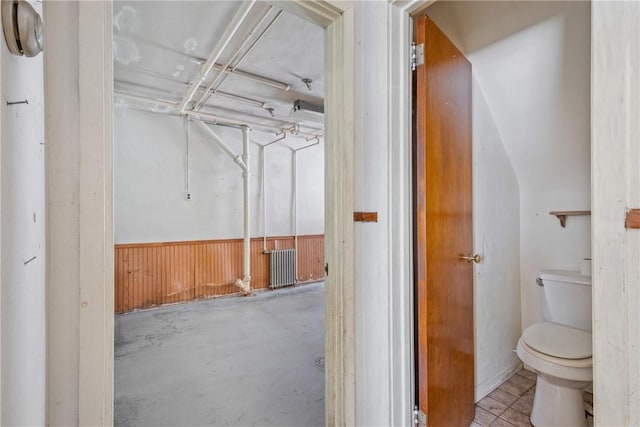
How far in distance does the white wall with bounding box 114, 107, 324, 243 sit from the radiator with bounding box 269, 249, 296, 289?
37 centimetres

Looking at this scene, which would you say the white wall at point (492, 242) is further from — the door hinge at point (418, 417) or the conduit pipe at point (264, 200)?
the conduit pipe at point (264, 200)

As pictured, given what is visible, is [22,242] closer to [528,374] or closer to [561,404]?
[561,404]

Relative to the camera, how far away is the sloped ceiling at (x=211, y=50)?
2035mm

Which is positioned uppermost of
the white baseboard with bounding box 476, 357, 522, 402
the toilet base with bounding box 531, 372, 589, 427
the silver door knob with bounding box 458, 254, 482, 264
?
the silver door knob with bounding box 458, 254, 482, 264

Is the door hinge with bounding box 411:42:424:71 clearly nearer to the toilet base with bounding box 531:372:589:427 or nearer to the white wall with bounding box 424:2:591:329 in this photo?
the white wall with bounding box 424:2:591:329

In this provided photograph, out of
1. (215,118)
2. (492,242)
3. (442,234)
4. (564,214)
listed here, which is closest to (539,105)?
(564,214)

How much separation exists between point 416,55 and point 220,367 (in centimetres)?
249

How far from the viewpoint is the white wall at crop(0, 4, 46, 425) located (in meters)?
0.50

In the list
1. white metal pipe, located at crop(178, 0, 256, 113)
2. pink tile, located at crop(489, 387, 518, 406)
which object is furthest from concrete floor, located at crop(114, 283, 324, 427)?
white metal pipe, located at crop(178, 0, 256, 113)

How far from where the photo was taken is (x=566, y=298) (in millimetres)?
1801

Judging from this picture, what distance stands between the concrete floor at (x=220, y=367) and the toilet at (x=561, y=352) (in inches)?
47.6

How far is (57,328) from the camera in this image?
747 mm

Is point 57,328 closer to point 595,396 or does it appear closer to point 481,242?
point 595,396

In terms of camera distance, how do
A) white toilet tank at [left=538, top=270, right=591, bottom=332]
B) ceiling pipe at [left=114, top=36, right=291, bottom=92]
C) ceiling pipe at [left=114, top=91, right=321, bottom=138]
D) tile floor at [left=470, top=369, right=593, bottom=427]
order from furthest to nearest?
ceiling pipe at [left=114, top=91, right=321, bottom=138]
ceiling pipe at [left=114, top=36, right=291, bottom=92]
white toilet tank at [left=538, top=270, right=591, bottom=332]
tile floor at [left=470, top=369, right=593, bottom=427]
